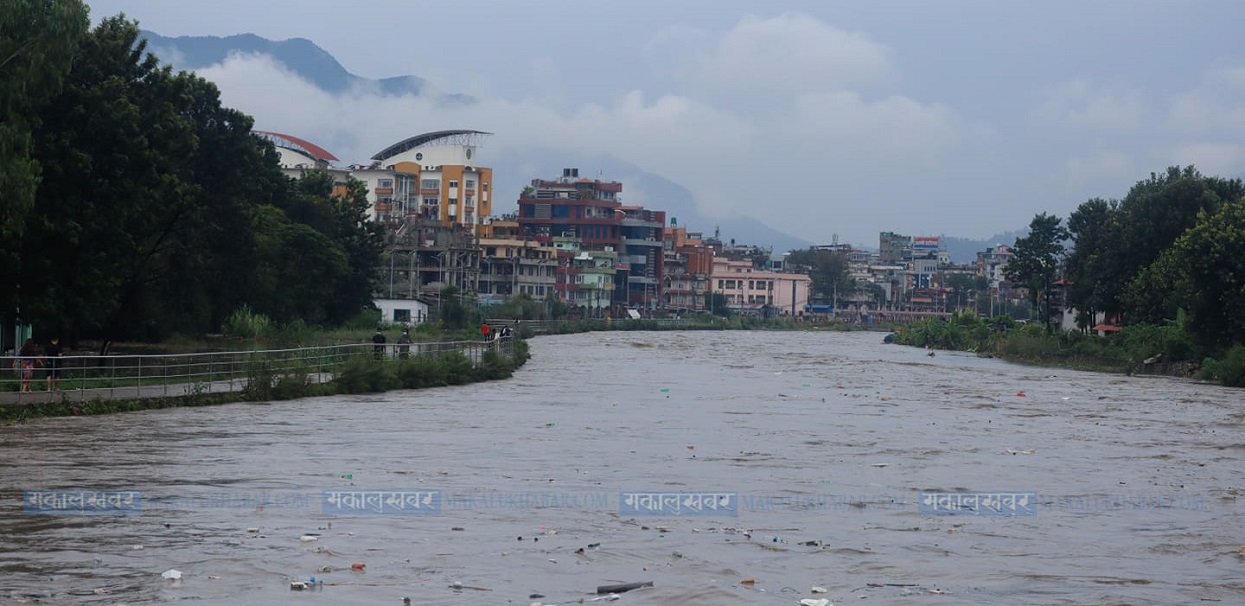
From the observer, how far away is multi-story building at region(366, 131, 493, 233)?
431 feet

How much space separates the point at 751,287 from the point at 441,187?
193ft

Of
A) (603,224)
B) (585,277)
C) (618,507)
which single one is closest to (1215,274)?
(618,507)

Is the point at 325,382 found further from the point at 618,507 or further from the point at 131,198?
the point at 618,507

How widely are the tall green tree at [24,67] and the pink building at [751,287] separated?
15033 cm

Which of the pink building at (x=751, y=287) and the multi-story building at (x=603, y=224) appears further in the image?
the pink building at (x=751, y=287)

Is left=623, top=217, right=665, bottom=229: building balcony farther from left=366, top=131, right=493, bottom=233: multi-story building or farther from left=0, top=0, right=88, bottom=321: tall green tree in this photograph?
left=0, top=0, right=88, bottom=321: tall green tree

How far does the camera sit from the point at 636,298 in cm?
15112

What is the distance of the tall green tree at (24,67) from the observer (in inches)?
943

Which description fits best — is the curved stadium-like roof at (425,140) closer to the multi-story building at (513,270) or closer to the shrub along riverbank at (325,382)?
the multi-story building at (513,270)

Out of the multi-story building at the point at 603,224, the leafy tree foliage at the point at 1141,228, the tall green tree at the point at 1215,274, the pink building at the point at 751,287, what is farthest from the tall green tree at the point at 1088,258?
the pink building at the point at 751,287

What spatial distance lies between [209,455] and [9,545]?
7244 millimetres

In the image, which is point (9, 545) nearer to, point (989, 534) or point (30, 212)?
point (989, 534)

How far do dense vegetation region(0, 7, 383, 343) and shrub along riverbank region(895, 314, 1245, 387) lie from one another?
34254 millimetres

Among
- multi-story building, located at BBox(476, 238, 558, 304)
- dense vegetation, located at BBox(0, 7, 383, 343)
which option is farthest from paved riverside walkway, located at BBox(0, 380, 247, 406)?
multi-story building, located at BBox(476, 238, 558, 304)
